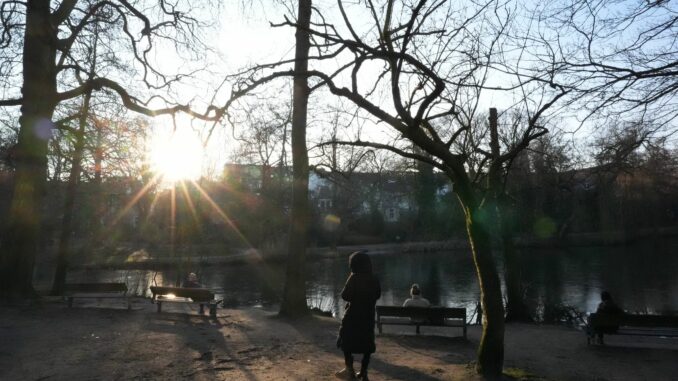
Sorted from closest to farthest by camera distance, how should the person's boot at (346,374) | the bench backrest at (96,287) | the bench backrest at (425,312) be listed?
the person's boot at (346,374), the bench backrest at (425,312), the bench backrest at (96,287)

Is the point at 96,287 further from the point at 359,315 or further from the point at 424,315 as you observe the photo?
the point at 359,315

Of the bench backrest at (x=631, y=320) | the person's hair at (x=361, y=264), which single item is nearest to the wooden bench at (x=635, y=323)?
the bench backrest at (x=631, y=320)

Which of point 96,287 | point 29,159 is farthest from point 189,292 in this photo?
point 29,159

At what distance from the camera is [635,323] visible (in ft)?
31.9

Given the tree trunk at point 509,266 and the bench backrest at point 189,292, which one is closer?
the bench backrest at point 189,292

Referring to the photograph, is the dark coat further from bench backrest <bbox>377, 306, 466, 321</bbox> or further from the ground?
bench backrest <bbox>377, 306, 466, 321</bbox>

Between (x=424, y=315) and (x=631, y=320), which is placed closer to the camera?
(x=631, y=320)

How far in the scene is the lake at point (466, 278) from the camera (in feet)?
71.0

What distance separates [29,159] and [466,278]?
72.4 ft

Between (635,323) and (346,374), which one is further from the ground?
(635,323)

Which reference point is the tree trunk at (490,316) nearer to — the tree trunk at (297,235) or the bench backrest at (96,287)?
the tree trunk at (297,235)

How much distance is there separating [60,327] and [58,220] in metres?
30.0

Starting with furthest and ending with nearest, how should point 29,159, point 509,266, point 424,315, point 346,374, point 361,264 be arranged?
1. point 509,266
2. point 29,159
3. point 424,315
4. point 346,374
5. point 361,264

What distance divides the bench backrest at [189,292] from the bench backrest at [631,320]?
783cm
